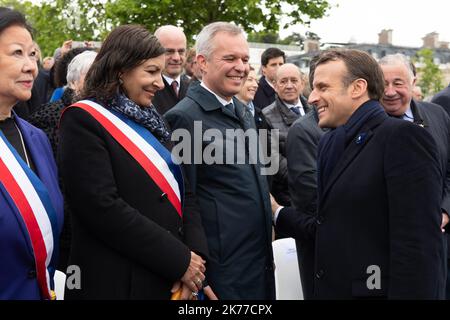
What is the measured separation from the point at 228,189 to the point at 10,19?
1497 mm

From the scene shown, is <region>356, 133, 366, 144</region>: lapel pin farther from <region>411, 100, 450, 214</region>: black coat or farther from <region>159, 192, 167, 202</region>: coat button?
<region>411, 100, 450, 214</region>: black coat

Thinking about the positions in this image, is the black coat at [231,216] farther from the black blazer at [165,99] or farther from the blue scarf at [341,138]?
the black blazer at [165,99]

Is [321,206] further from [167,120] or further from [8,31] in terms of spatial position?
[8,31]

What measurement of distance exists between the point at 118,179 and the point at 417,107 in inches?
109

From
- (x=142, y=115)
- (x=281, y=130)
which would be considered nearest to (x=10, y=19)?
(x=142, y=115)

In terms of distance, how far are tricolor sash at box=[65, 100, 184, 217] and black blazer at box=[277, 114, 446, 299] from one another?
0.80 meters

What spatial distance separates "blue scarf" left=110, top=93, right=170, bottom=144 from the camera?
327cm

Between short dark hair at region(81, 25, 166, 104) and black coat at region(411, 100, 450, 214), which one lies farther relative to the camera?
black coat at region(411, 100, 450, 214)

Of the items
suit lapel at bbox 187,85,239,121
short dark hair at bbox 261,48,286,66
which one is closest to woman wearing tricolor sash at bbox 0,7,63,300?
suit lapel at bbox 187,85,239,121

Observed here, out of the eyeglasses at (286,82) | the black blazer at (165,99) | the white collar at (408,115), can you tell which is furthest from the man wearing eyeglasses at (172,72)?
the white collar at (408,115)

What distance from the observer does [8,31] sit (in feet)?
9.61

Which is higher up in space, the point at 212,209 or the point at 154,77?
the point at 154,77

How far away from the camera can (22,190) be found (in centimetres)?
280

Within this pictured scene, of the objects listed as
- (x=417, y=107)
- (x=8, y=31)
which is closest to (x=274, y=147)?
(x=417, y=107)
